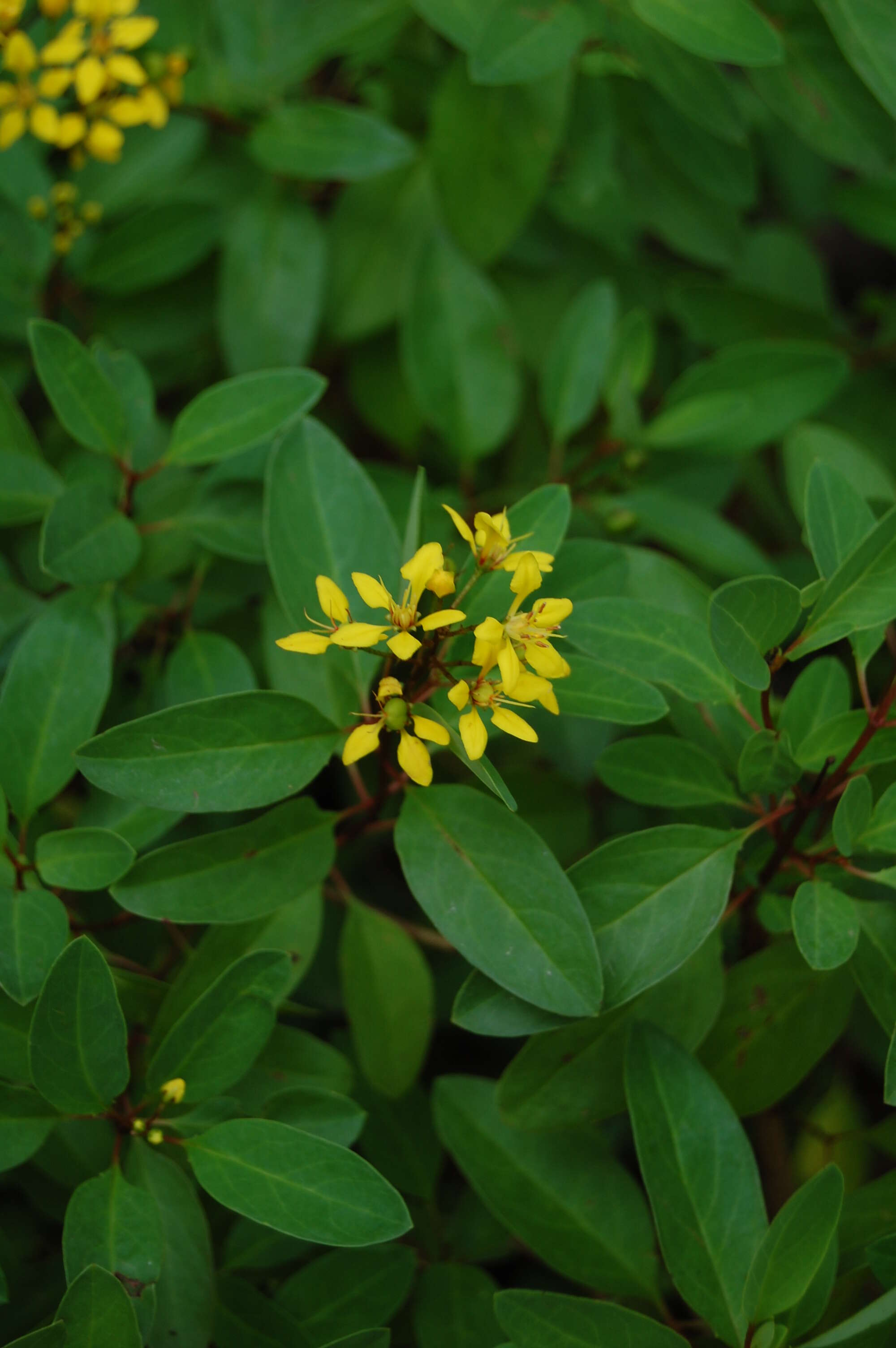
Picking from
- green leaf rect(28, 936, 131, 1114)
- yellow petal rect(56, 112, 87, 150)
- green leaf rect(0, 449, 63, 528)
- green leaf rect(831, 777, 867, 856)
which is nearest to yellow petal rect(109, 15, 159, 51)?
yellow petal rect(56, 112, 87, 150)

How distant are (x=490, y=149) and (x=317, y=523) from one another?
2.34 feet

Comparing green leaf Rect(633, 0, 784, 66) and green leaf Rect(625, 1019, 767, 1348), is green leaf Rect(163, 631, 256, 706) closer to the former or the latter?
green leaf Rect(625, 1019, 767, 1348)

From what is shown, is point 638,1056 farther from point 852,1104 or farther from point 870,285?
point 870,285

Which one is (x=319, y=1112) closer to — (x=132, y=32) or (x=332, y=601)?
(x=332, y=601)

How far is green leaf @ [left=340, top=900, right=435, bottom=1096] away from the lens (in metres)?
1.11

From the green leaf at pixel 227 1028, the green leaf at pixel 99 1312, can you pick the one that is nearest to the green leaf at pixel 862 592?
the green leaf at pixel 227 1028

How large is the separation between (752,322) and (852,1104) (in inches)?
49.2

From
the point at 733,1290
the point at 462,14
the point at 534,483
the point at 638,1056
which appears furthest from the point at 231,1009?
the point at 462,14

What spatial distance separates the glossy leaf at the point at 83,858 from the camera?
0.90 m

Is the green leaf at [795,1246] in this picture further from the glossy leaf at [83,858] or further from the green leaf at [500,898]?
the glossy leaf at [83,858]

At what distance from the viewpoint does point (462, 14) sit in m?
1.27

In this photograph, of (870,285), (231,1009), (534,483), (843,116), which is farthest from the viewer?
(870,285)

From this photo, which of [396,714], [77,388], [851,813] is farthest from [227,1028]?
[77,388]

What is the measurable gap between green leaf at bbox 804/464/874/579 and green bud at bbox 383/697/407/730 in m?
0.38
